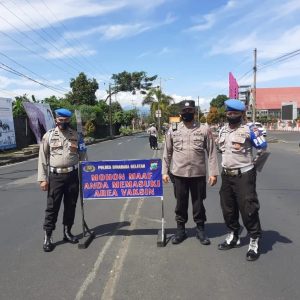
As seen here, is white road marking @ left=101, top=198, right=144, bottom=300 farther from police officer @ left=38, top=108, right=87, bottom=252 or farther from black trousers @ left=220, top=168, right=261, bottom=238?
black trousers @ left=220, top=168, right=261, bottom=238

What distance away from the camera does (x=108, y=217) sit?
784 cm

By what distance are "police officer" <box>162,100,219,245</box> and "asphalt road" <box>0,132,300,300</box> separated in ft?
1.35

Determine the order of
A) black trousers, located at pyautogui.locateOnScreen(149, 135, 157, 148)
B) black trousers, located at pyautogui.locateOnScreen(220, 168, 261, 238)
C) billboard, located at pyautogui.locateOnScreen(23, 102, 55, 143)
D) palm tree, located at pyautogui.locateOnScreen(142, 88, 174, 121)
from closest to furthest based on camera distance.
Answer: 1. black trousers, located at pyautogui.locateOnScreen(220, 168, 261, 238)
2. black trousers, located at pyautogui.locateOnScreen(149, 135, 157, 148)
3. billboard, located at pyautogui.locateOnScreen(23, 102, 55, 143)
4. palm tree, located at pyautogui.locateOnScreen(142, 88, 174, 121)

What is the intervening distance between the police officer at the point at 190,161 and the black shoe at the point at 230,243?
0.25m

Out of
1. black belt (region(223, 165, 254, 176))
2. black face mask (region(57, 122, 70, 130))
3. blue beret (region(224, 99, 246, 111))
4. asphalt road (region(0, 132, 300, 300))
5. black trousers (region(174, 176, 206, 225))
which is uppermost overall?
blue beret (region(224, 99, 246, 111))

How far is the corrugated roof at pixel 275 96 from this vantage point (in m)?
107

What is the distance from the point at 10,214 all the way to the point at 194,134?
4.23 metres

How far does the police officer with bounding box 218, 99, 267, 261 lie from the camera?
5371 mm

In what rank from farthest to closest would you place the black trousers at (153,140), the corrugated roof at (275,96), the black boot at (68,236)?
the corrugated roof at (275,96) < the black trousers at (153,140) < the black boot at (68,236)

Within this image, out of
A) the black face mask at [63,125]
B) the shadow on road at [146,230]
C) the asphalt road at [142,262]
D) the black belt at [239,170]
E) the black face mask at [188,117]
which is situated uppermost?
the black face mask at [188,117]

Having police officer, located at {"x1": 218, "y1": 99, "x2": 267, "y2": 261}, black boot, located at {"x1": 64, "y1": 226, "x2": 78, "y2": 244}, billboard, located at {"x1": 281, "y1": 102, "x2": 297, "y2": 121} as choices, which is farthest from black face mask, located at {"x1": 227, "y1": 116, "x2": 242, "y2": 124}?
billboard, located at {"x1": 281, "y1": 102, "x2": 297, "y2": 121}

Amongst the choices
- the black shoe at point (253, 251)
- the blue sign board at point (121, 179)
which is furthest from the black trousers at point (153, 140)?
the black shoe at point (253, 251)

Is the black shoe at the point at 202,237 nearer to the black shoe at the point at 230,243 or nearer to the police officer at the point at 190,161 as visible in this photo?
the police officer at the point at 190,161

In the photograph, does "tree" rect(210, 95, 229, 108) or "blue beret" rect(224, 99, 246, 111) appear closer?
"blue beret" rect(224, 99, 246, 111)
